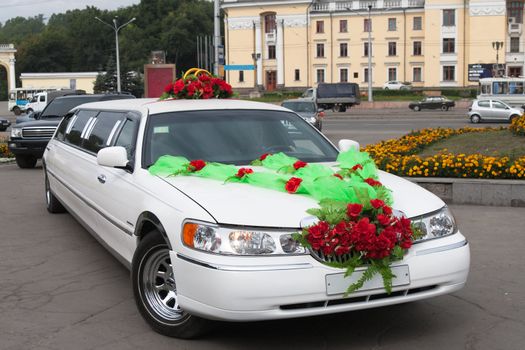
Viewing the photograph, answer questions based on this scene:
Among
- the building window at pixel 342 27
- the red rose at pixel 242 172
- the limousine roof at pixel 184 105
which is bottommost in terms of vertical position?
the red rose at pixel 242 172

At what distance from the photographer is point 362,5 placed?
8506 centimetres

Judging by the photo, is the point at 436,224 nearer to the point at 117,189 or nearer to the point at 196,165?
the point at 196,165

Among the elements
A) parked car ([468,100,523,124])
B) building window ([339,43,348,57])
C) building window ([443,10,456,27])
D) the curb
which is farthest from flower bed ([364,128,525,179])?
building window ([339,43,348,57])

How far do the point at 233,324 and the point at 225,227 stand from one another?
0.98m

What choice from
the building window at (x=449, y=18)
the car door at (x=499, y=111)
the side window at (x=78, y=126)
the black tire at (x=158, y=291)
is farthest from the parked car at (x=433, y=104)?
the black tire at (x=158, y=291)

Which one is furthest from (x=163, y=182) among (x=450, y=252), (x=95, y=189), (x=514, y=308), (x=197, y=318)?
(x=514, y=308)

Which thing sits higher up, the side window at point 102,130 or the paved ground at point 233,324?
the side window at point 102,130

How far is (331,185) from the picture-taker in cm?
454

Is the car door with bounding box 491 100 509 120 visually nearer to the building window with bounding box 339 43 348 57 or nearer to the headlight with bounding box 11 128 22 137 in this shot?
the headlight with bounding box 11 128 22 137

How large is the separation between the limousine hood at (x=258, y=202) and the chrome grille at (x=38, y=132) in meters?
11.3

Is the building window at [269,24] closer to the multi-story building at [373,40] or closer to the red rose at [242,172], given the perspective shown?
the multi-story building at [373,40]

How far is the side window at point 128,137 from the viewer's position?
5668 millimetres

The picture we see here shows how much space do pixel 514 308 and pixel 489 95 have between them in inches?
1877

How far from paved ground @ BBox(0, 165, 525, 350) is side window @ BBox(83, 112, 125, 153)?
112 centimetres
